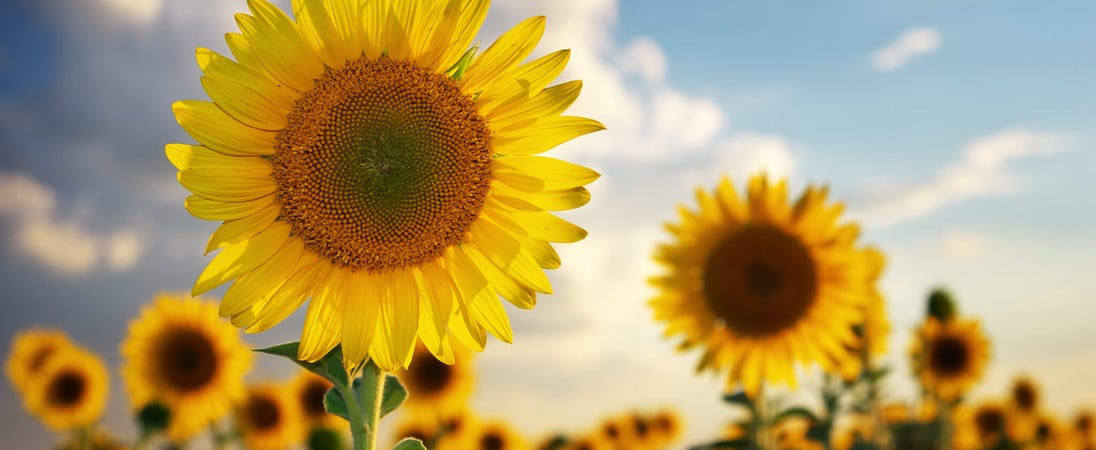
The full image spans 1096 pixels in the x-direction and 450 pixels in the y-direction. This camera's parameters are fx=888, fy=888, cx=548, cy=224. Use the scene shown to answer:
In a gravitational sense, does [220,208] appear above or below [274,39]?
below

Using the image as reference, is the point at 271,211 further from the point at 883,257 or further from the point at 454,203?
the point at 883,257

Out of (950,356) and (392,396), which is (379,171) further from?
(950,356)

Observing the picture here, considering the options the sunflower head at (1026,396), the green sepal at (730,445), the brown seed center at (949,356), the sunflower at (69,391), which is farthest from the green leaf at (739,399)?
the sunflower head at (1026,396)

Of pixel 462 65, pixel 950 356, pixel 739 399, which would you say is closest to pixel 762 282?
pixel 739 399

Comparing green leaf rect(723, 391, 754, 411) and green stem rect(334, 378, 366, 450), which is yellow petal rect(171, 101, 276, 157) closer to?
green stem rect(334, 378, 366, 450)

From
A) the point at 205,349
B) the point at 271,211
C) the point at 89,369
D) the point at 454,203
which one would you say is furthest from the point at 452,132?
the point at 89,369

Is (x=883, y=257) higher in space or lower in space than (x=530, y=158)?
higher
